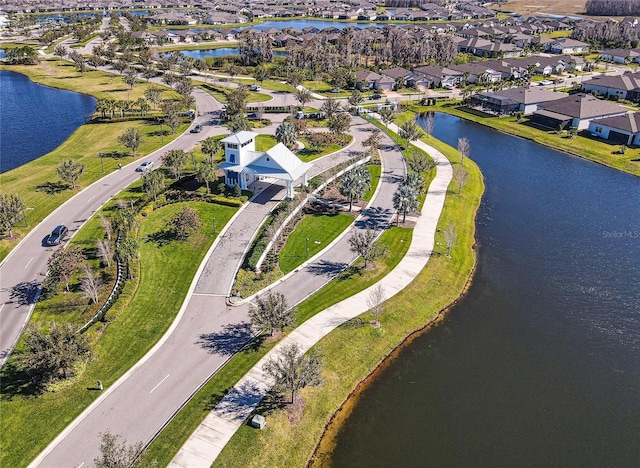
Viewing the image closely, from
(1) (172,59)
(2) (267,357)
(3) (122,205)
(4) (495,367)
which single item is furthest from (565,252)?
(1) (172,59)

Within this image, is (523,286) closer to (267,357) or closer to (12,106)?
(267,357)

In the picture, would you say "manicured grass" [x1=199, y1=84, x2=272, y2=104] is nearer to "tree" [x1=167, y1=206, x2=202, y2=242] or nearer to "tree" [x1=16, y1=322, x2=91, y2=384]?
"tree" [x1=167, y1=206, x2=202, y2=242]

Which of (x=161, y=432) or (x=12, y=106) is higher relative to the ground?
(x=12, y=106)

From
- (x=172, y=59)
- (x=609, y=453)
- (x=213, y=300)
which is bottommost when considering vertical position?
(x=609, y=453)

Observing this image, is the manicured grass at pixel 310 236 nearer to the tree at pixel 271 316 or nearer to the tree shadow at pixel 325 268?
the tree shadow at pixel 325 268

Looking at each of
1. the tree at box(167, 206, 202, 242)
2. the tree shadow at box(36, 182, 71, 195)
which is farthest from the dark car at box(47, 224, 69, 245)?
the tree shadow at box(36, 182, 71, 195)

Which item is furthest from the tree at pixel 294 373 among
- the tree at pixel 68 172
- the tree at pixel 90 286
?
the tree at pixel 68 172
